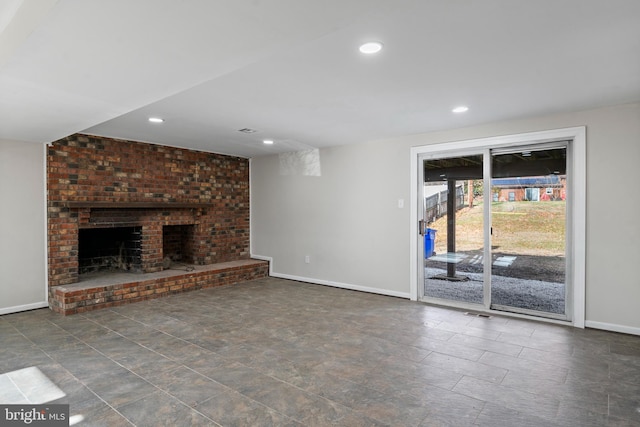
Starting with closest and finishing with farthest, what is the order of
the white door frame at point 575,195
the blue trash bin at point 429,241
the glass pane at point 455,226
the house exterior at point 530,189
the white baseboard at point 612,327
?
the white baseboard at point 612,327, the white door frame at point 575,195, the house exterior at point 530,189, the glass pane at point 455,226, the blue trash bin at point 429,241

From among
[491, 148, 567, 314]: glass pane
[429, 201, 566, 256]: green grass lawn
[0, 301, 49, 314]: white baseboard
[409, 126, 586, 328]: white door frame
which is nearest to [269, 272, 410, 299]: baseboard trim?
[429, 201, 566, 256]: green grass lawn

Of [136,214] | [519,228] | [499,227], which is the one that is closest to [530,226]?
[519,228]

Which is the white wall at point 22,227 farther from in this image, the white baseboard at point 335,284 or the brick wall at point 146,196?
the white baseboard at point 335,284

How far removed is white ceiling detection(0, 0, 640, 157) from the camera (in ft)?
5.27

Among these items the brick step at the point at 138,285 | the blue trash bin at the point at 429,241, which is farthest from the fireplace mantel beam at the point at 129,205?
the blue trash bin at the point at 429,241

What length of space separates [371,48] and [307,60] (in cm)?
44

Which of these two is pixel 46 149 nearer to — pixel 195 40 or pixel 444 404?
pixel 195 40

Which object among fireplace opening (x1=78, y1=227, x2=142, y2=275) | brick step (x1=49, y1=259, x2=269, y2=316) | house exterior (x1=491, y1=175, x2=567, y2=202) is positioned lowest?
brick step (x1=49, y1=259, x2=269, y2=316)

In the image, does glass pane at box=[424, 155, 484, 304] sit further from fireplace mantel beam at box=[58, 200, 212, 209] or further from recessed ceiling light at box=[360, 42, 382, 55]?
fireplace mantel beam at box=[58, 200, 212, 209]

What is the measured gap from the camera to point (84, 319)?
13.0 feet

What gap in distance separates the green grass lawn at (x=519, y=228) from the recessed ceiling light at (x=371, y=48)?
2.81m

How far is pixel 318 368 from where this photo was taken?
2.76m

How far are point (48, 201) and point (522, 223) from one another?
570 cm

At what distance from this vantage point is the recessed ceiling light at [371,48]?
2.20 metres
